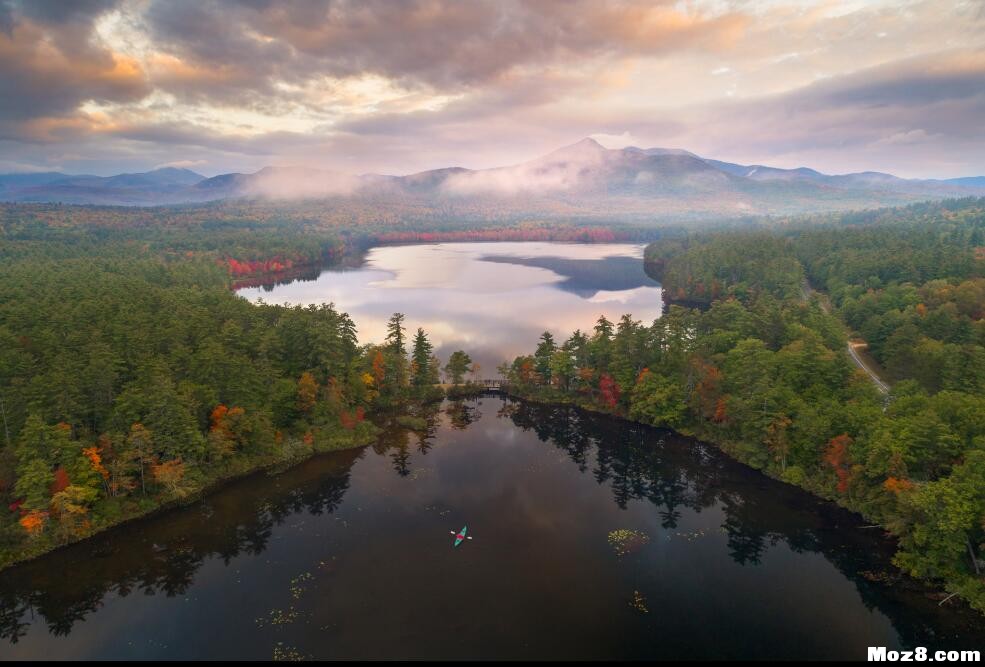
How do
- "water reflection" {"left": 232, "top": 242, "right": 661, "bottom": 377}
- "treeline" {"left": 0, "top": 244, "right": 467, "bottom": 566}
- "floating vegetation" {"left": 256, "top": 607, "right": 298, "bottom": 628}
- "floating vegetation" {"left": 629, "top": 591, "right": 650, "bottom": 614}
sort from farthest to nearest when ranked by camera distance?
1. "water reflection" {"left": 232, "top": 242, "right": 661, "bottom": 377}
2. "treeline" {"left": 0, "top": 244, "right": 467, "bottom": 566}
3. "floating vegetation" {"left": 629, "top": 591, "right": 650, "bottom": 614}
4. "floating vegetation" {"left": 256, "top": 607, "right": 298, "bottom": 628}

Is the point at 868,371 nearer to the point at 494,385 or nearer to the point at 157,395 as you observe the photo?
the point at 494,385

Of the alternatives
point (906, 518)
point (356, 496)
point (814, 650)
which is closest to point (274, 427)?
point (356, 496)

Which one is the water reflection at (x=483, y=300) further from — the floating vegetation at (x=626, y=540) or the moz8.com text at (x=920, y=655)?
the moz8.com text at (x=920, y=655)

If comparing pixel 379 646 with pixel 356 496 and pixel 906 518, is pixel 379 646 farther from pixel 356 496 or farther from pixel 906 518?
pixel 906 518

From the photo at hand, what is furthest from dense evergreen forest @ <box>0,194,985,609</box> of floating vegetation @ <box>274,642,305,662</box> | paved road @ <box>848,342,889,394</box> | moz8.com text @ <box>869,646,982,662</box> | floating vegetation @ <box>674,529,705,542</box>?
floating vegetation @ <box>274,642,305,662</box>

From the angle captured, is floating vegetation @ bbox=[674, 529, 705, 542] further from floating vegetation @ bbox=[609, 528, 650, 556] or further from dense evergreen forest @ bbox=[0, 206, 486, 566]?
dense evergreen forest @ bbox=[0, 206, 486, 566]

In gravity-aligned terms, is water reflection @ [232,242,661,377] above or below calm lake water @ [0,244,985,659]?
above
